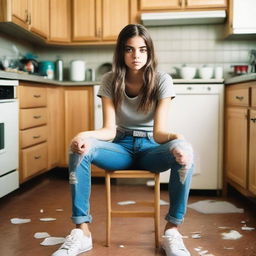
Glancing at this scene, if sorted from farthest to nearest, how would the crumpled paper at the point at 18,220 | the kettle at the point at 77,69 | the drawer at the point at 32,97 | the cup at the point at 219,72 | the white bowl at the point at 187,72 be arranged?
the kettle at the point at 77,69, the cup at the point at 219,72, the white bowl at the point at 187,72, the drawer at the point at 32,97, the crumpled paper at the point at 18,220

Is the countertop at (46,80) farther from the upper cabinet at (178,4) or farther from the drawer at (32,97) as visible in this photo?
the upper cabinet at (178,4)

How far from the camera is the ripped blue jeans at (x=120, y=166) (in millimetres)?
1664

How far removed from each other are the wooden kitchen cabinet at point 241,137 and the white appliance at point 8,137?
151 cm

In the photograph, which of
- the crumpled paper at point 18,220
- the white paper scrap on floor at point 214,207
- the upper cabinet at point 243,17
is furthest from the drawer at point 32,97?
the upper cabinet at point 243,17

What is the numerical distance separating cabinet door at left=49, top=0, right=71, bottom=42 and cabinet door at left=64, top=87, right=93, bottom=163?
597 millimetres

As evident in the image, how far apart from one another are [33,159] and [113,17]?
1.53 meters

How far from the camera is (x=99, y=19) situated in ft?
12.1

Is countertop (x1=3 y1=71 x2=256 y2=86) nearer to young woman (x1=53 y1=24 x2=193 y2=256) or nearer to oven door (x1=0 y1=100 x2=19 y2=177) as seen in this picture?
oven door (x1=0 y1=100 x2=19 y2=177)

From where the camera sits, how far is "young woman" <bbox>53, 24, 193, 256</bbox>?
166 cm

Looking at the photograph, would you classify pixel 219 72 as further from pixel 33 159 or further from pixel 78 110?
pixel 33 159

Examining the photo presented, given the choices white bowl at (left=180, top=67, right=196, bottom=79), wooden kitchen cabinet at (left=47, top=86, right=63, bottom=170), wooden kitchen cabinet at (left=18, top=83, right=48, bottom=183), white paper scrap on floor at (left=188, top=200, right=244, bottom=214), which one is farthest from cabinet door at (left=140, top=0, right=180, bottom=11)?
white paper scrap on floor at (left=188, top=200, right=244, bottom=214)

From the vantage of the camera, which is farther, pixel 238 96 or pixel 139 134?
pixel 238 96

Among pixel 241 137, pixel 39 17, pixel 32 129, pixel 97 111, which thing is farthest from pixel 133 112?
pixel 39 17

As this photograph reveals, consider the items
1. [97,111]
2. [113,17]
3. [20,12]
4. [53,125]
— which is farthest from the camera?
[113,17]
